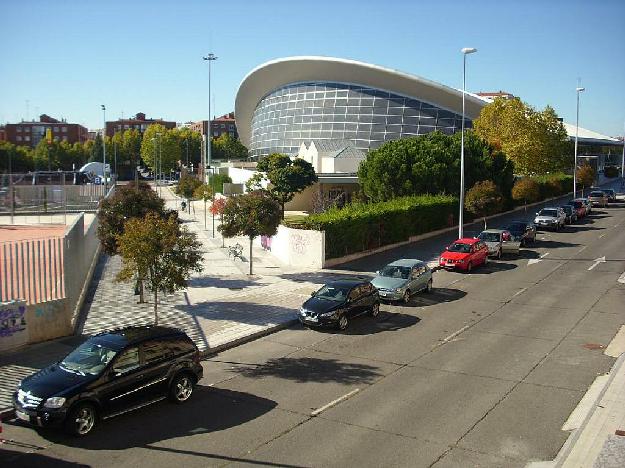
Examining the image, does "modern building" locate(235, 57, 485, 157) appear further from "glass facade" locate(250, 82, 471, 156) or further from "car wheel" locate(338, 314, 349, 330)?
"car wheel" locate(338, 314, 349, 330)

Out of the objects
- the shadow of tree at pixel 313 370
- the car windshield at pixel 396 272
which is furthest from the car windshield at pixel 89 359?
the car windshield at pixel 396 272

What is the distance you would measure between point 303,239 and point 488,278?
8358 mm

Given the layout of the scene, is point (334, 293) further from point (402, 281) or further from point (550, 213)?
point (550, 213)

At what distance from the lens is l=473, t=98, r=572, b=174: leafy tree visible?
50.0 metres

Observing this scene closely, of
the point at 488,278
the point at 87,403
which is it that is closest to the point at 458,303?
the point at 488,278

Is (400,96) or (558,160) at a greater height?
(400,96)

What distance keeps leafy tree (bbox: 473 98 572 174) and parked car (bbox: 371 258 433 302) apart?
28426 millimetres

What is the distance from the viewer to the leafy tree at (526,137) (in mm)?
50031

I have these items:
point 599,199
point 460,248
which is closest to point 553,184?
point 599,199

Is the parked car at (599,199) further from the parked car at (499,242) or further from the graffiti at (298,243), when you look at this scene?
the graffiti at (298,243)

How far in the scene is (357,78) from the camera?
73.9 metres

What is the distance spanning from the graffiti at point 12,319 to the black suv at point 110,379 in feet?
14.0

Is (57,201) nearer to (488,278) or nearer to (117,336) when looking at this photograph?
(488,278)

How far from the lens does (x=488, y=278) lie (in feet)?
86.8
